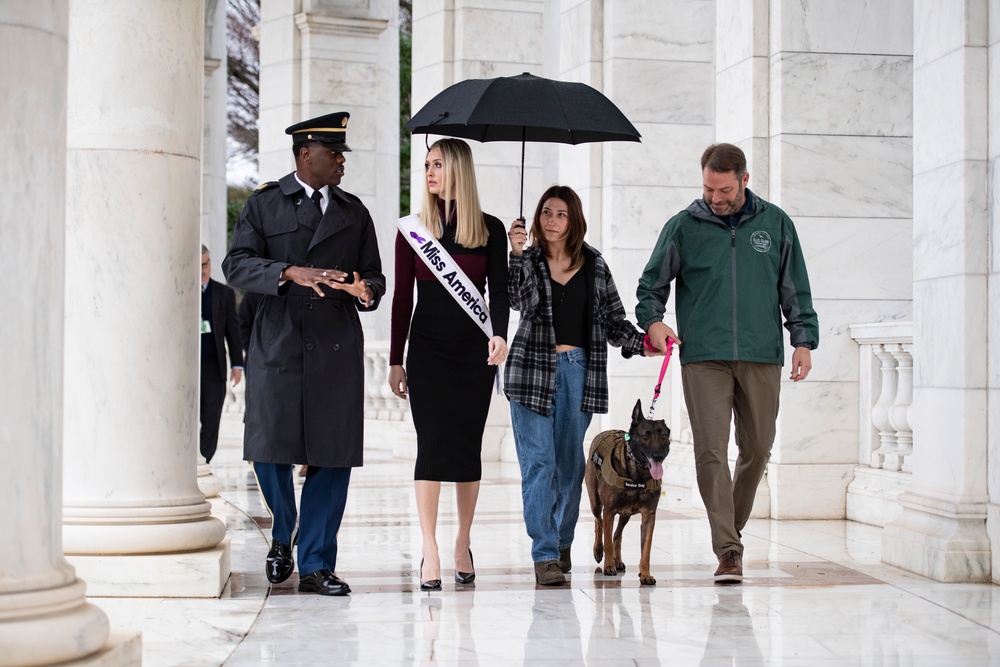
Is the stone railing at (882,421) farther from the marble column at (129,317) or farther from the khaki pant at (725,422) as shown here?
the marble column at (129,317)

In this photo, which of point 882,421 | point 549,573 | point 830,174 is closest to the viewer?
point 549,573

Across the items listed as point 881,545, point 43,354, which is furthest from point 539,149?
point 43,354

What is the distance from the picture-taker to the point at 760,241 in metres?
6.99

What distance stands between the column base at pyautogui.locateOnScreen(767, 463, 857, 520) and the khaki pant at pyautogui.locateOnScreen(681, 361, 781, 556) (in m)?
2.51

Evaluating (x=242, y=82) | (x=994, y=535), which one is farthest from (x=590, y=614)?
(x=242, y=82)

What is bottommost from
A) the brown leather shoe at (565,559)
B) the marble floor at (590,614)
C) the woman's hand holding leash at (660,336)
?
the marble floor at (590,614)

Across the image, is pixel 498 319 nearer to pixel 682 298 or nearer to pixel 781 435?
pixel 682 298

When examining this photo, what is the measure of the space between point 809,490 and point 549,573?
3.35m

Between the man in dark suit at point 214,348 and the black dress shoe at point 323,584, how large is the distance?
4.58m

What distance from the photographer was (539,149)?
53.1 ft

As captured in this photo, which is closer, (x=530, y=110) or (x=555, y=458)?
(x=530, y=110)

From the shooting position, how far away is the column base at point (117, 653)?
4195 millimetres

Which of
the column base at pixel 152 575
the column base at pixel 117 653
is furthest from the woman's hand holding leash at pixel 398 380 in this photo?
the column base at pixel 117 653

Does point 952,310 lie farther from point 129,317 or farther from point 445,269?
point 129,317
